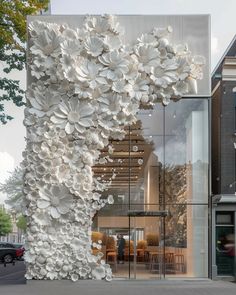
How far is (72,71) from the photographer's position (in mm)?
24125

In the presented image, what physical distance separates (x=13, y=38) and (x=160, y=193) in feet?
32.3

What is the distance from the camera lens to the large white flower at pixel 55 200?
950 inches

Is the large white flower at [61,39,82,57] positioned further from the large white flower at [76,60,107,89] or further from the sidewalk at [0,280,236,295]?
the sidewalk at [0,280,236,295]

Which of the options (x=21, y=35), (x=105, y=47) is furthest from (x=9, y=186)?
(x=105, y=47)

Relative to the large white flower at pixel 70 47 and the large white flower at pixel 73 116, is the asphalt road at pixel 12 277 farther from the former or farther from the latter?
the large white flower at pixel 70 47

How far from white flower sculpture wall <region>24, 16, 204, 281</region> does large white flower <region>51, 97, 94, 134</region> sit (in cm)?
4

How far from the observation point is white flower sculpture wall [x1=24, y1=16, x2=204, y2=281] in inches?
950

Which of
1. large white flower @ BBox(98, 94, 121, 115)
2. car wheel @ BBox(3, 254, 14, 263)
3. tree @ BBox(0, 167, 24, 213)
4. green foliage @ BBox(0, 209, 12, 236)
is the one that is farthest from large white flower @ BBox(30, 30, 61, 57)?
green foliage @ BBox(0, 209, 12, 236)

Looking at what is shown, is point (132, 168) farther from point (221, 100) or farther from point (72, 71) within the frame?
point (221, 100)

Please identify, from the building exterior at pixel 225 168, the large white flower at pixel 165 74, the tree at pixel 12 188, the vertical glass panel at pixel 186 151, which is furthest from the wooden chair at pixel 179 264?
the tree at pixel 12 188

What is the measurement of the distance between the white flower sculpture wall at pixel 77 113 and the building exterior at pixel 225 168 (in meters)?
4.10

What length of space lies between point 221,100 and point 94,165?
285 inches

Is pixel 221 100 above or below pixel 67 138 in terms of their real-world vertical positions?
above

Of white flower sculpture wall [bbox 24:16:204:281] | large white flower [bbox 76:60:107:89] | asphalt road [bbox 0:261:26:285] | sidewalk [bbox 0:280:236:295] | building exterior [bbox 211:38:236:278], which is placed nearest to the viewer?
sidewalk [bbox 0:280:236:295]
